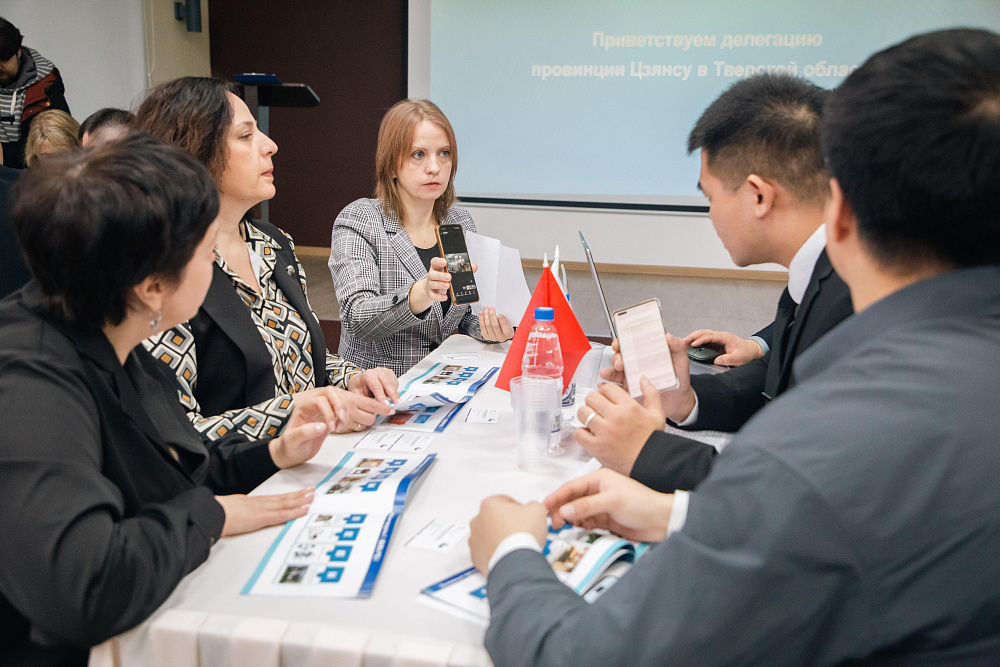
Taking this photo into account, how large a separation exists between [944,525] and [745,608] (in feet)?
0.58

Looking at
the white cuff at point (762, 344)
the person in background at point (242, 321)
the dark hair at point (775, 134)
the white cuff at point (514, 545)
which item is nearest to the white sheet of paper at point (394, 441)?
the person in background at point (242, 321)

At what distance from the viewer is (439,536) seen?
42.6 inches

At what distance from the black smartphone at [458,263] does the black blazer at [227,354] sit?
25.4 inches

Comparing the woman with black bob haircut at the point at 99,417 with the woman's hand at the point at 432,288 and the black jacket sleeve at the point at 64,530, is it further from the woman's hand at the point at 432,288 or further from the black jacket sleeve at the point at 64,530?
the woman's hand at the point at 432,288

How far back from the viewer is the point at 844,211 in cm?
72

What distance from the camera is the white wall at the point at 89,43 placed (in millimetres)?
5719

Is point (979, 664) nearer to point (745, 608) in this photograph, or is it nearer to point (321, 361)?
point (745, 608)

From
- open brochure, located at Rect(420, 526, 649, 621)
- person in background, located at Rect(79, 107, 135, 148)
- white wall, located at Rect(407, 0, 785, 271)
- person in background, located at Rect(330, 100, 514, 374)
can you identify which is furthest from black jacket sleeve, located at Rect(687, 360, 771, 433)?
white wall, located at Rect(407, 0, 785, 271)

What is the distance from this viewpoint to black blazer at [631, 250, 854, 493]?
1.16 meters

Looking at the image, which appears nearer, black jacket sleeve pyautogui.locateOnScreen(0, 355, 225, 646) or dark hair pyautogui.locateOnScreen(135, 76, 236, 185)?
black jacket sleeve pyautogui.locateOnScreen(0, 355, 225, 646)

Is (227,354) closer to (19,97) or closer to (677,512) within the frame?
(677,512)

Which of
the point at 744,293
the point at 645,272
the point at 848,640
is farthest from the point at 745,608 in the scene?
the point at 645,272

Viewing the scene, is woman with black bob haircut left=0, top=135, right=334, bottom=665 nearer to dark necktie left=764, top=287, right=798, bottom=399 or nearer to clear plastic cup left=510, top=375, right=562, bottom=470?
clear plastic cup left=510, top=375, right=562, bottom=470

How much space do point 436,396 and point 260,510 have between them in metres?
0.60
